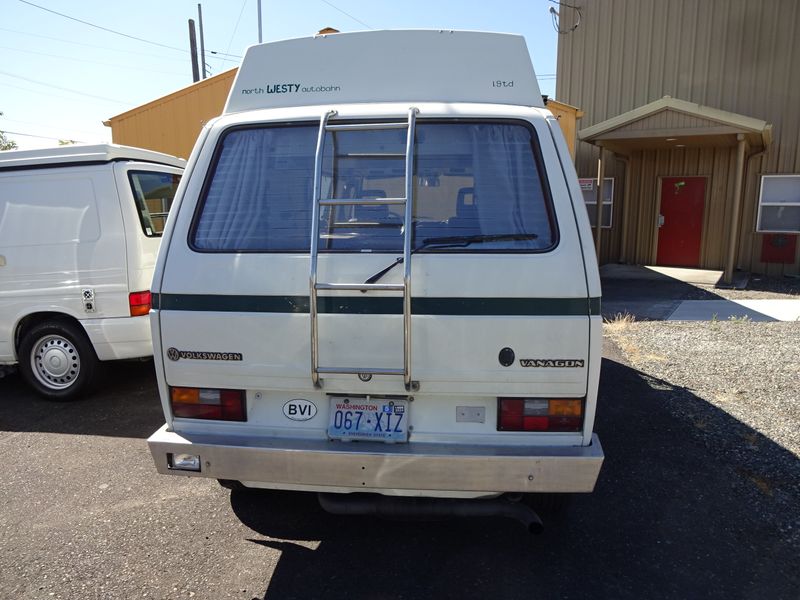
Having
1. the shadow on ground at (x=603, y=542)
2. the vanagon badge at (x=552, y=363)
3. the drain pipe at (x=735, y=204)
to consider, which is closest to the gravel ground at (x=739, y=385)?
the shadow on ground at (x=603, y=542)

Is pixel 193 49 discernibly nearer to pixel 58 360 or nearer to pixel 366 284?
pixel 58 360

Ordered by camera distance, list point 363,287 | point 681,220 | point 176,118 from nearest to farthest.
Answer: point 363,287 → point 176,118 → point 681,220

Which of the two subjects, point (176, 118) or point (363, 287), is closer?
point (363, 287)

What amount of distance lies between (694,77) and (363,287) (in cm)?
1388

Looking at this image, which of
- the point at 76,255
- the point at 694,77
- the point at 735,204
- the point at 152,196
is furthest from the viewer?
the point at 694,77

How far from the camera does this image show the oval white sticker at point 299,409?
275 centimetres

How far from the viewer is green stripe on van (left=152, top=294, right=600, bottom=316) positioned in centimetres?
253

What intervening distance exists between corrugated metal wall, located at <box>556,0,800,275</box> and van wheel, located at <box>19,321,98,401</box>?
40.5 feet

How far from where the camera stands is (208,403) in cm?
282

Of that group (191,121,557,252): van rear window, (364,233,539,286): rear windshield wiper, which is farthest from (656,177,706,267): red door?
(364,233,539,286): rear windshield wiper

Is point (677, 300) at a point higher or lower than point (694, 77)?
lower

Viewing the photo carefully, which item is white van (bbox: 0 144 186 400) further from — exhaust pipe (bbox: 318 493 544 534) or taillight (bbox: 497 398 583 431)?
taillight (bbox: 497 398 583 431)

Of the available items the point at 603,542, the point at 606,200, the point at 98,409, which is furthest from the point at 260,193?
the point at 606,200

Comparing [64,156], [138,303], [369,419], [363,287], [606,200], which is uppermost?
[64,156]
